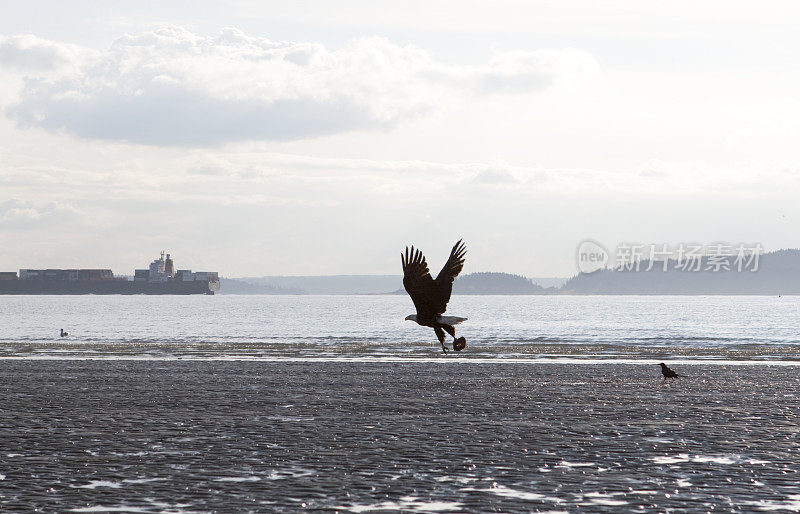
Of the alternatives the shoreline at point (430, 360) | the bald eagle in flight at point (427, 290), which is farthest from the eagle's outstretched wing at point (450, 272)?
the shoreline at point (430, 360)

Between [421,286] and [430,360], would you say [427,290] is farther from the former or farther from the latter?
[430,360]

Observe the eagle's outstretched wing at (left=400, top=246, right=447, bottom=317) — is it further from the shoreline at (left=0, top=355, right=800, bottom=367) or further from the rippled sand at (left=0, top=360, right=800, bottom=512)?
the shoreline at (left=0, top=355, right=800, bottom=367)

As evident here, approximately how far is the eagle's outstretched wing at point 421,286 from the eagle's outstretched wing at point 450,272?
0.10 meters

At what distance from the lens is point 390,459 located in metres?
17.6

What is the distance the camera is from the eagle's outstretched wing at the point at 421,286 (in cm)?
1917

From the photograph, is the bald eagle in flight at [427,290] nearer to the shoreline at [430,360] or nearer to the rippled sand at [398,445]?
the rippled sand at [398,445]

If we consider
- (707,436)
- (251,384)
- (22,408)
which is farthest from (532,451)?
(251,384)

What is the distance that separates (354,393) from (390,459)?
12883 millimetres

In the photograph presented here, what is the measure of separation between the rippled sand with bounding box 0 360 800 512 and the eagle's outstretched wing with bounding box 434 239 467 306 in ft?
9.74

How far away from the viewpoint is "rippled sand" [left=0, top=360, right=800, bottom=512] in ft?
46.4

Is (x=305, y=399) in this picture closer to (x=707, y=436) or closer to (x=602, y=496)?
(x=707, y=436)

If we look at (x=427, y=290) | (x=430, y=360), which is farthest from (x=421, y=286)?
(x=430, y=360)

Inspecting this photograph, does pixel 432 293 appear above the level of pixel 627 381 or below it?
above

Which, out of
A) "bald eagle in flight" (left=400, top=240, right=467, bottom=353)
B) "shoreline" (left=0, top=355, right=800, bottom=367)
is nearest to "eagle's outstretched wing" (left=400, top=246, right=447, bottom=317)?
"bald eagle in flight" (left=400, top=240, right=467, bottom=353)
